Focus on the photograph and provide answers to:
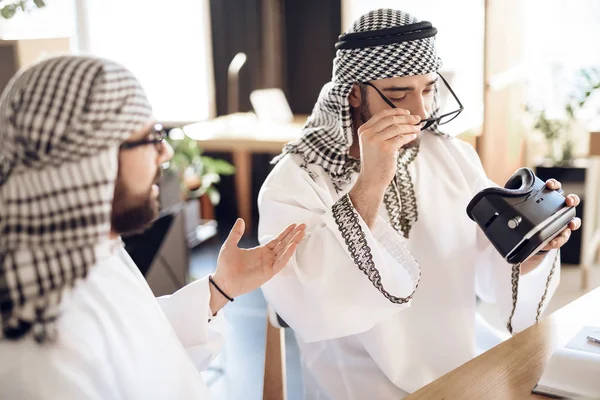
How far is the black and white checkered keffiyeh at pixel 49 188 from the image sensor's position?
903 millimetres

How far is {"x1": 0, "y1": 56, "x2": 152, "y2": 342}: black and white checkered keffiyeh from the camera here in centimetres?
90

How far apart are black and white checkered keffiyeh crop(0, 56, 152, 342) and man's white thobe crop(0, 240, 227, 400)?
0.13 ft

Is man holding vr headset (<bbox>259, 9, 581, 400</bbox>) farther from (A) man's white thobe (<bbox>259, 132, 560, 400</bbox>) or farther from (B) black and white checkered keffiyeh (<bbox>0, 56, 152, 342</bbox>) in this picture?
(B) black and white checkered keffiyeh (<bbox>0, 56, 152, 342</bbox>)

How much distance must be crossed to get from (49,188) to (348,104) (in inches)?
37.5

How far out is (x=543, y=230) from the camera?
1366 mm

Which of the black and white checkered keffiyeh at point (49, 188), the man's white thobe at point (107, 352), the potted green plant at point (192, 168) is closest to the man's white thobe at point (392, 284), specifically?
the man's white thobe at point (107, 352)

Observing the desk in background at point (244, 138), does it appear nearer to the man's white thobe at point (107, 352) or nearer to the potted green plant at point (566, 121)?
the potted green plant at point (566, 121)

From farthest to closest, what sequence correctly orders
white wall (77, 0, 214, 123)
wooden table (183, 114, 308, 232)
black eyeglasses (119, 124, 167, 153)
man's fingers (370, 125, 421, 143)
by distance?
white wall (77, 0, 214, 123) → wooden table (183, 114, 308, 232) → man's fingers (370, 125, 421, 143) → black eyeglasses (119, 124, 167, 153)

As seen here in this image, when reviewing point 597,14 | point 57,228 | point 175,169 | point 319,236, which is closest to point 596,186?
point 597,14

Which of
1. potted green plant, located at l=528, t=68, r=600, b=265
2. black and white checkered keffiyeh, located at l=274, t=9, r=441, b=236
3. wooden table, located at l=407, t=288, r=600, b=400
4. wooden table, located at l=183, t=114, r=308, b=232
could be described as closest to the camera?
wooden table, located at l=407, t=288, r=600, b=400

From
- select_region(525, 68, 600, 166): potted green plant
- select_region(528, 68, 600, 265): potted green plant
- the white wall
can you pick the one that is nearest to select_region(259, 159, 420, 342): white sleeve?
select_region(528, 68, 600, 265): potted green plant

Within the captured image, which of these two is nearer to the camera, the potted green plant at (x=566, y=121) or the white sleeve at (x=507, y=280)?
the white sleeve at (x=507, y=280)

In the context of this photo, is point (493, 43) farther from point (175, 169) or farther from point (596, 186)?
point (175, 169)

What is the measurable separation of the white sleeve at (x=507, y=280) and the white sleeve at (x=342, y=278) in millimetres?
346
